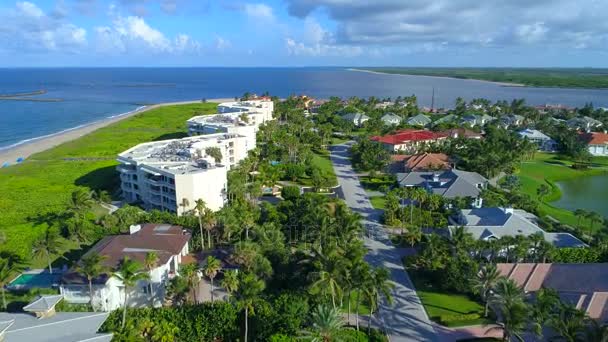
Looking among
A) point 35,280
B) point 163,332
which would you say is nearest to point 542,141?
point 163,332

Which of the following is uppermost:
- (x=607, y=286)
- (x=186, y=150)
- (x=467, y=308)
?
(x=186, y=150)

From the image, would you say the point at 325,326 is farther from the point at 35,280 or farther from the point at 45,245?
the point at 35,280

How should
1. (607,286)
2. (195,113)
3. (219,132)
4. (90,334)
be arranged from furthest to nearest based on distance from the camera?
(195,113)
(219,132)
(607,286)
(90,334)

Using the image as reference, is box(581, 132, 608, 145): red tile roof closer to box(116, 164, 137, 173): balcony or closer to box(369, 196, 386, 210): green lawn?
box(369, 196, 386, 210): green lawn

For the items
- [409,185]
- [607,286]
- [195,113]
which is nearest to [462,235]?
[607,286]

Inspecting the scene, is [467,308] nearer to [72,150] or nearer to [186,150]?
[186,150]
